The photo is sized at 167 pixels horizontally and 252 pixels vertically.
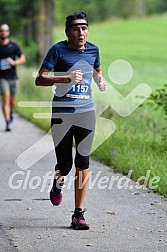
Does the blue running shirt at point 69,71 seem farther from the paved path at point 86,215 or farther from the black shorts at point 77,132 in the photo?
the paved path at point 86,215

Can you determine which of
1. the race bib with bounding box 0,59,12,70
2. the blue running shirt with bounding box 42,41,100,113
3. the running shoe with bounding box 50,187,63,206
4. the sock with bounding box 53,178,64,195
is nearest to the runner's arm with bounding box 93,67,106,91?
the blue running shirt with bounding box 42,41,100,113

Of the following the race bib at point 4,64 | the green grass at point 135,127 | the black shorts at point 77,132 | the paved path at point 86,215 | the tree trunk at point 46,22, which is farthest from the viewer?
the tree trunk at point 46,22

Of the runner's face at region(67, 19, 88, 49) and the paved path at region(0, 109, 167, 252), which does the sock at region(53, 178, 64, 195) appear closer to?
the paved path at region(0, 109, 167, 252)

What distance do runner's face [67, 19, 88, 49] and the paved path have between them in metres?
1.74

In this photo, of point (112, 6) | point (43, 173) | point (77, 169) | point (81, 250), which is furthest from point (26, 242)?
point (112, 6)

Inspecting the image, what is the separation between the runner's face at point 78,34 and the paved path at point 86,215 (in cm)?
174

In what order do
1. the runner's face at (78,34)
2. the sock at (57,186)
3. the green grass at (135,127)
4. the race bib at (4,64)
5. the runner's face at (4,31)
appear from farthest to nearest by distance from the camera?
the race bib at (4,64) → the runner's face at (4,31) → the green grass at (135,127) → the sock at (57,186) → the runner's face at (78,34)

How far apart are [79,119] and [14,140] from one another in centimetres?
744

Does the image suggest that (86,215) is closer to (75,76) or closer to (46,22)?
(75,76)

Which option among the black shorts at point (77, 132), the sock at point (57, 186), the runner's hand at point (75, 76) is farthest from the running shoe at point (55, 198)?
the runner's hand at point (75, 76)

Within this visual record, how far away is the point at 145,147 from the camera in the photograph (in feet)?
41.3

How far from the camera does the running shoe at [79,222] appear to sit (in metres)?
7.80

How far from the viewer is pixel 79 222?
782cm

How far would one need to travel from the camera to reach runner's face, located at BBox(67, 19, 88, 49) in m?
7.86
